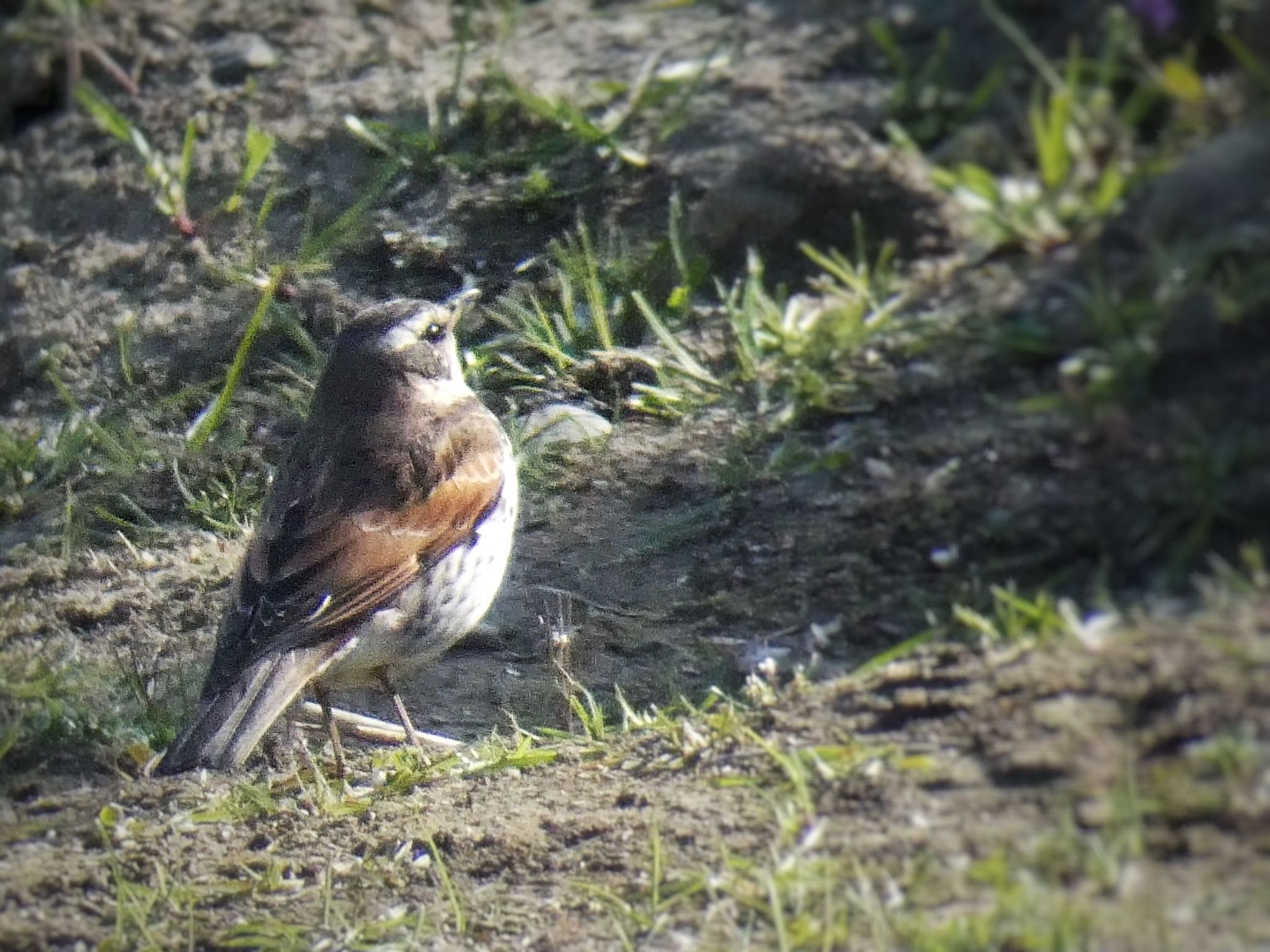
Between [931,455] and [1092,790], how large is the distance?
149 cm

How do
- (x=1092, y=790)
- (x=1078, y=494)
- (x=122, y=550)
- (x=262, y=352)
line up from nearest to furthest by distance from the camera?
(x=1092, y=790) → (x=1078, y=494) → (x=122, y=550) → (x=262, y=352)

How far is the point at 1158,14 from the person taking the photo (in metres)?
4.85

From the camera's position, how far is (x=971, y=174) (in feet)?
17.0

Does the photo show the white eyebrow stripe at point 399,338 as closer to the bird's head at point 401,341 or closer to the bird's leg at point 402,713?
the bird's head at point 401,341

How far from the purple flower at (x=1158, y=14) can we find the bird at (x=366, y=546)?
8.13ft

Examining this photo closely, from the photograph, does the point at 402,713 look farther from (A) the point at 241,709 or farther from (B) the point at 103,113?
(B) the point at 103,113

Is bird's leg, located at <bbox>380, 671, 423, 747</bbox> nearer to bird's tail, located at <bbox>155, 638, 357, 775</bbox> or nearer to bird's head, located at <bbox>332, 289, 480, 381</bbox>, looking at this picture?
bird's tail, located at <bbox>155, 638, 357, 775</bbox>

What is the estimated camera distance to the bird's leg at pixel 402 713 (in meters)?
5.08

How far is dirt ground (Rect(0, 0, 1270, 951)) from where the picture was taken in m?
3.30

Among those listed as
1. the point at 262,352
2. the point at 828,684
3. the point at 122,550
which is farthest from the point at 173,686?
the point at 828,684

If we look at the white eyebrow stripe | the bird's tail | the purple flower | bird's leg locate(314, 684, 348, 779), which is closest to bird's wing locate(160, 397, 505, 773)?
the bird's tail

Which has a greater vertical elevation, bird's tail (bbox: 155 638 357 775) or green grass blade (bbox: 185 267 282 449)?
green grass blade (bbox: 185 267 282 449)

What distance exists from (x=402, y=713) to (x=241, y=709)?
585 mm

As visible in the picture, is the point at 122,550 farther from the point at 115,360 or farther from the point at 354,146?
the point at 354,146
